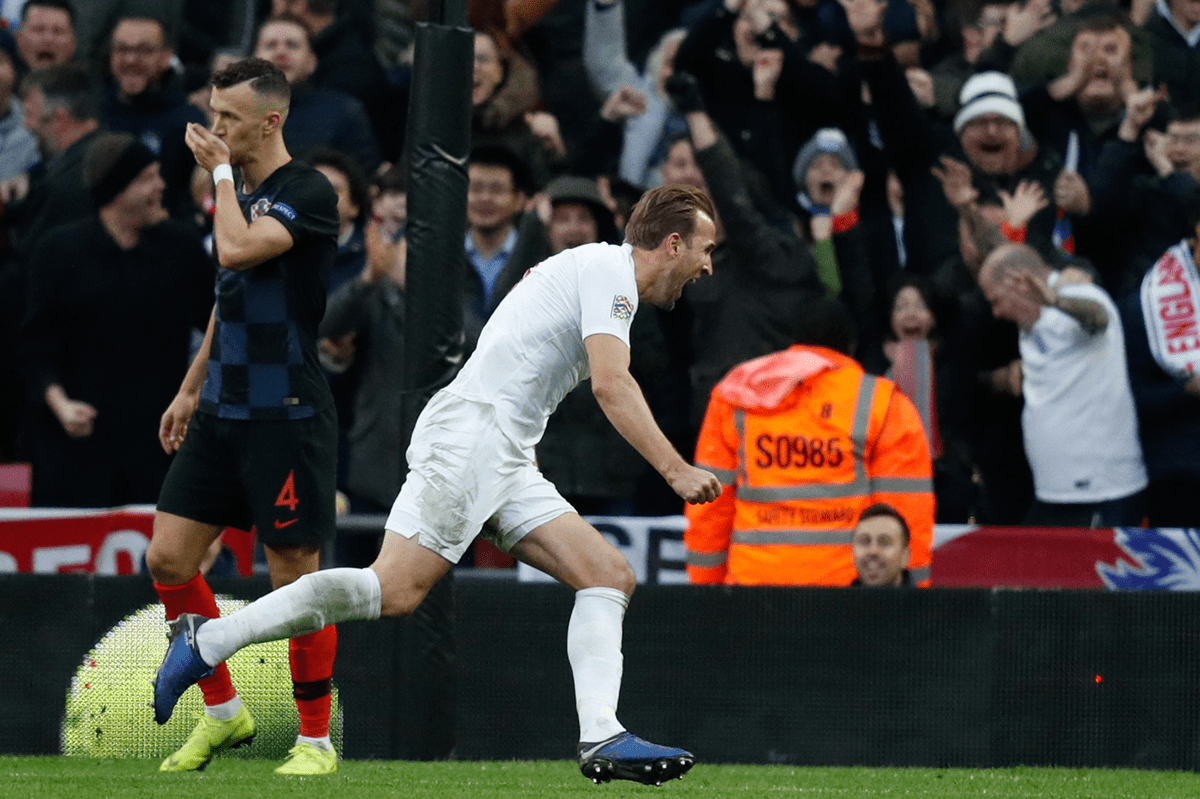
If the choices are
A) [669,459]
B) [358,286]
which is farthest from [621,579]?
[358,286]

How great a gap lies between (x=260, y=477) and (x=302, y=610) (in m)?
0.76

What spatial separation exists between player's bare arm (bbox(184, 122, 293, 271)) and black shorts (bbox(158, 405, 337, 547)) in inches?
21.4

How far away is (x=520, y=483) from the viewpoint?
511cm

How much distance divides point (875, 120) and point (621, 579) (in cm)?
494

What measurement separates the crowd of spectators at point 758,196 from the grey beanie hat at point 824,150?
17mm

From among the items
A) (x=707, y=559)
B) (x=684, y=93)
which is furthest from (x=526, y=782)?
(x=684, y=93)

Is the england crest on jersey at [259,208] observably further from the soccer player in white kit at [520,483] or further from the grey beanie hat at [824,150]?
A: the grey beanie hat at [824,150]

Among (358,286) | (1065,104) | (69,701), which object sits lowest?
(69,701)

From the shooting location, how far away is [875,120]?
9344 millimetres

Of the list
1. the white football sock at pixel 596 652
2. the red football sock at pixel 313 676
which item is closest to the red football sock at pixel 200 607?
the red football sock at pixel 313 676

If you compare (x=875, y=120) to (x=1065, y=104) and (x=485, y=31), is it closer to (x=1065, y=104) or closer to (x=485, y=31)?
(x=1065, y=104)

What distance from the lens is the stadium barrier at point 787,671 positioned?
22.3 ft

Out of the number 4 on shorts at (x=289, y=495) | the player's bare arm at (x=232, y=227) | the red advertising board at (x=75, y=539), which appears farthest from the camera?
the red advertising board at (x=75, y=539)

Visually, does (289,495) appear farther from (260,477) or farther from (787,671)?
(787,671)
